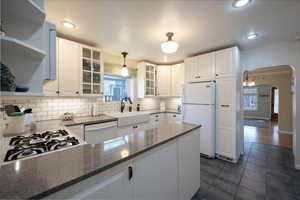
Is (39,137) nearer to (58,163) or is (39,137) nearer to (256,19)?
(58,163)

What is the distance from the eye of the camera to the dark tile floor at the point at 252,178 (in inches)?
70.8

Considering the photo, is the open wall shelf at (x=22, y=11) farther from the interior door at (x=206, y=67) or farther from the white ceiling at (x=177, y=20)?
the interior door at (x=206, y=67)

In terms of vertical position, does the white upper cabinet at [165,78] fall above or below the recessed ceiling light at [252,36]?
below

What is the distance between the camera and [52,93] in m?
2.08

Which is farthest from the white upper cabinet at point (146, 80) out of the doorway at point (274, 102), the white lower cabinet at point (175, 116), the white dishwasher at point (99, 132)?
the doorway at point (274, 102)

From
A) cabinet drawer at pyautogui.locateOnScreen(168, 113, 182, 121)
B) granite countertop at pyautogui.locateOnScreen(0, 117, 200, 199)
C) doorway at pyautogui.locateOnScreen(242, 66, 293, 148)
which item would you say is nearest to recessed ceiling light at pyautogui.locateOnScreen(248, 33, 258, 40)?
doorway at pyautogui.locateOnScreen(242, 66, 293, 148)

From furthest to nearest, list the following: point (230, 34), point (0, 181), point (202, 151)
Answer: point (202, 151), point (230, 34), point (0, 181)

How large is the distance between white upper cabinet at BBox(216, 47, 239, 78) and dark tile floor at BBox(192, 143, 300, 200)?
71.7 inches

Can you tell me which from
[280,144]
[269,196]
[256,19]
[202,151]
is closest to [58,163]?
[269,196]

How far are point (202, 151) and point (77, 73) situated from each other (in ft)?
10.0

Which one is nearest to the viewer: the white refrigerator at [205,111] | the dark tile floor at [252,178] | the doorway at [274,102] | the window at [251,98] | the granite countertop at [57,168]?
the granite countertop at [57,168]

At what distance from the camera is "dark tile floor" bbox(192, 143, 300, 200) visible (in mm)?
1799

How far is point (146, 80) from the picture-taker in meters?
3.61

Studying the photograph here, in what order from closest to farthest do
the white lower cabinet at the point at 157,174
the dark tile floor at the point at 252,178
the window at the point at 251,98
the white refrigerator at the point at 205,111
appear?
the white lower cabinet at the point at 157,174
the dark tile floor at the point at 252,178
the white refrigerator at the point at 205,111
the window at the point at 251,98
